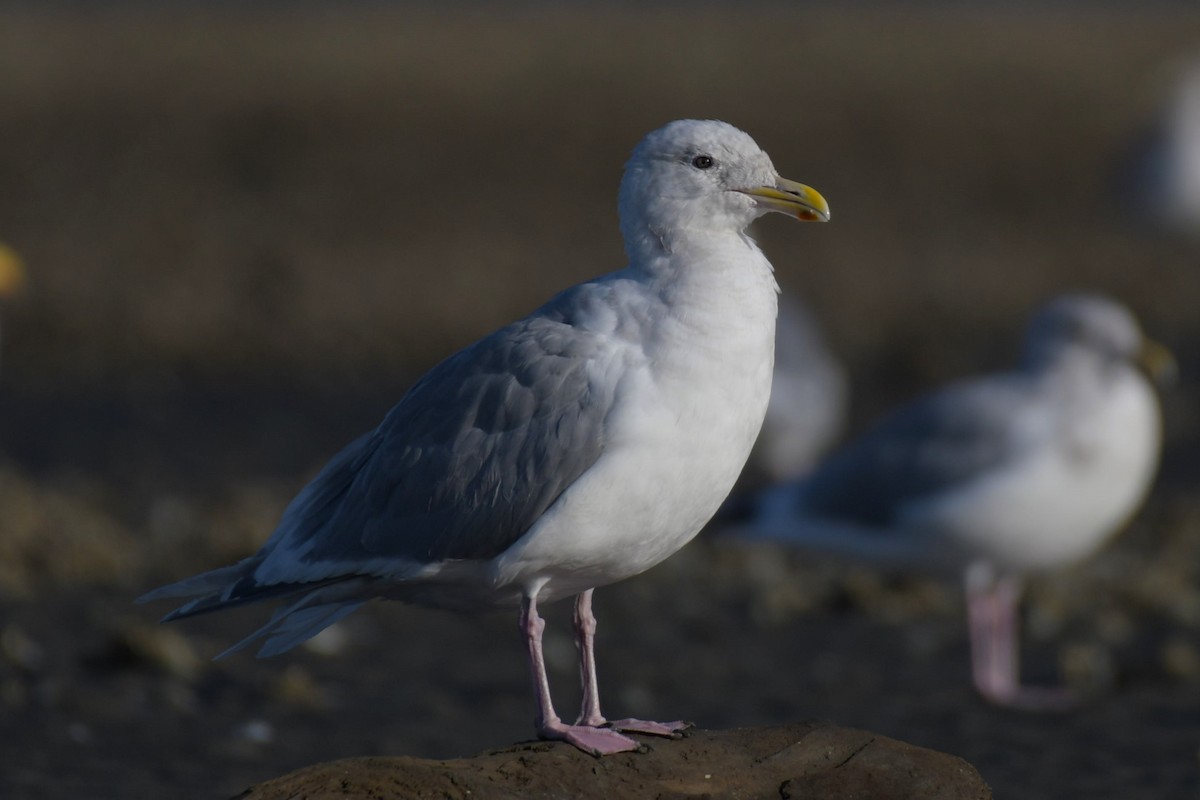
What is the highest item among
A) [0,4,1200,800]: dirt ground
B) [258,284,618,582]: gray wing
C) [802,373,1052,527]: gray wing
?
[258,284,618,582]: gray wing

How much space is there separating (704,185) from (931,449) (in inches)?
146

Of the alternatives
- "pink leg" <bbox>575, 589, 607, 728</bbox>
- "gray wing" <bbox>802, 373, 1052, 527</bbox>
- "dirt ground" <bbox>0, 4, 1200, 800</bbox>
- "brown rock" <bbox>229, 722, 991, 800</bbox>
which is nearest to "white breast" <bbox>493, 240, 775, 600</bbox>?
"pink leg" <bbox>575, 589, 607, 728</bbox>

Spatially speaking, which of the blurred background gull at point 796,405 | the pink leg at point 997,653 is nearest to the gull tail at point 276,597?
the pink leg at point 997,653

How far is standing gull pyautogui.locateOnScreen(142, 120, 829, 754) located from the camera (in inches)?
163

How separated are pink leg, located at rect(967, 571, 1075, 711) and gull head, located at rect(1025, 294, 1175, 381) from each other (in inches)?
37.4

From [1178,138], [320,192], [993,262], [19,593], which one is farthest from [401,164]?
[19,593]

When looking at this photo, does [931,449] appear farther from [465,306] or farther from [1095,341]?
[465,306]

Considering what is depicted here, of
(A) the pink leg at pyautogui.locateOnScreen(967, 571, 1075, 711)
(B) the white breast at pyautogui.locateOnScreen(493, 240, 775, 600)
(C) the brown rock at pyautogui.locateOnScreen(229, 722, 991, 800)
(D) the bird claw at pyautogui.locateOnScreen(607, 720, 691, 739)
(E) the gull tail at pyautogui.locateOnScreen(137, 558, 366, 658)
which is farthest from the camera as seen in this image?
(A) the pink leg at pyautogui.locateOnScreen(967, 571, 1075, 711)

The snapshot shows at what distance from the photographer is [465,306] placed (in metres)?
14.8

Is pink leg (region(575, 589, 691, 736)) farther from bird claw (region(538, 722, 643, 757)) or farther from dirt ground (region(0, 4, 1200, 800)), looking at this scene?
dirt ground (region(0, 4, 1200, 800))

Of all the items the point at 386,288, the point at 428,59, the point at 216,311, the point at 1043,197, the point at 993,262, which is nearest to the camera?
the point at 216,311

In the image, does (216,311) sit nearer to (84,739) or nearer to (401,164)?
(401,164)

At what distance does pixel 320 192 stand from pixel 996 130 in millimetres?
8305

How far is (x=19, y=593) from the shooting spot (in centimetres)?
758
